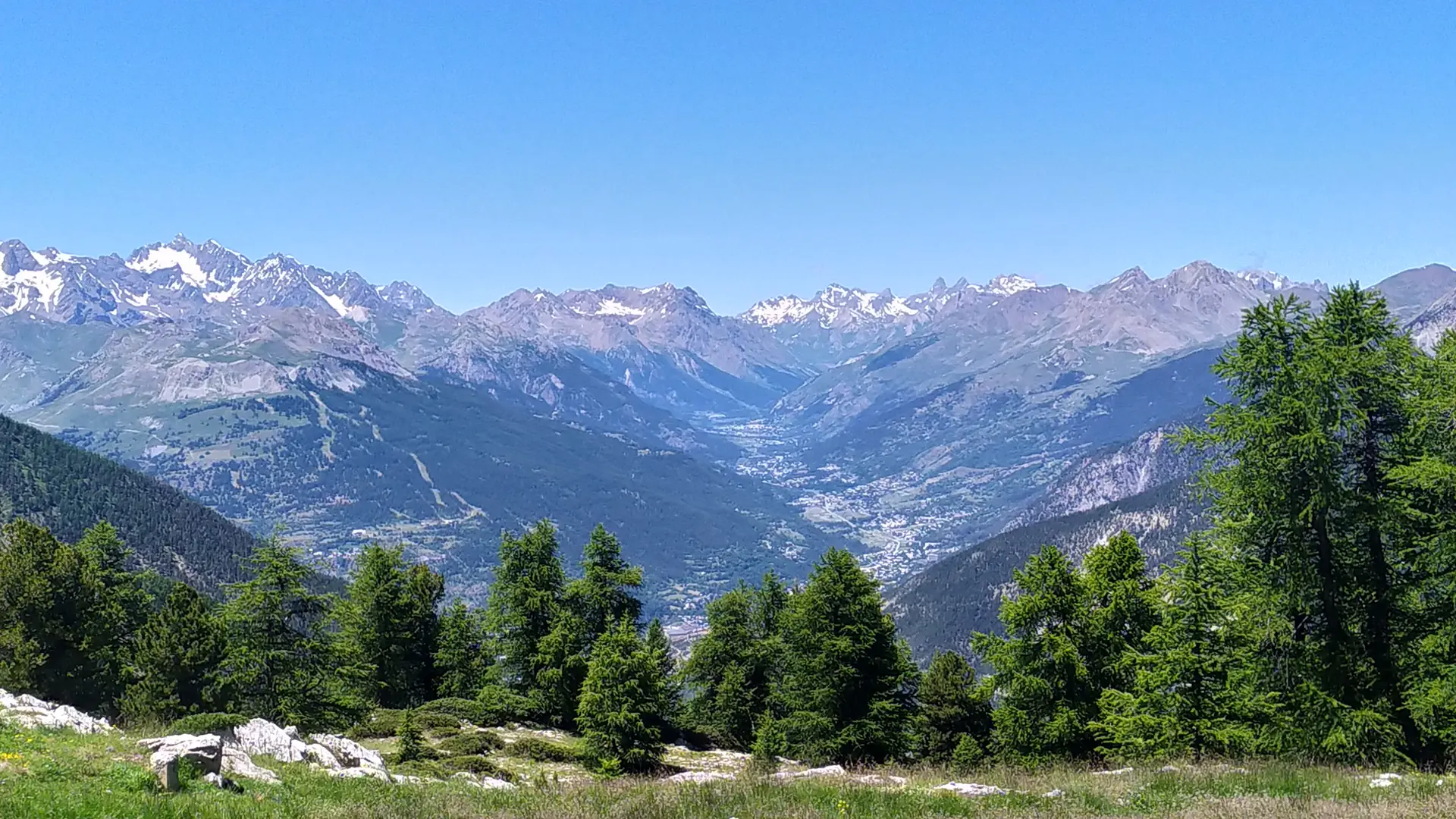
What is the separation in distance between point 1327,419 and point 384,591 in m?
53.9

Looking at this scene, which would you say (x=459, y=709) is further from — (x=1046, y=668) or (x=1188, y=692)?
(x=1188, y=692)

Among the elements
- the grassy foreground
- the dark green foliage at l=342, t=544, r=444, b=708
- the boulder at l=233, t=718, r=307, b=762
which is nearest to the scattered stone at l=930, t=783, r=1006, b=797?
the grassy foreground

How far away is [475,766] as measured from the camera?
3444cm

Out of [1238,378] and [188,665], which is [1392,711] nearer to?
[1238,378]

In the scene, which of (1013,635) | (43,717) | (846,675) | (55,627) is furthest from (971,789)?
(55,627)

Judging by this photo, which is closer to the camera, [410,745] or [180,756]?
[180,756]

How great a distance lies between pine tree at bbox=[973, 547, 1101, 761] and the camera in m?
36.7

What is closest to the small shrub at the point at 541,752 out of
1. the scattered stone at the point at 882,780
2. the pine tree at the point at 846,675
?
the pine tree at the point at 846,675

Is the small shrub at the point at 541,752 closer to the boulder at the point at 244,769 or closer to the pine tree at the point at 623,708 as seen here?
the pine tree at the point at 623,708

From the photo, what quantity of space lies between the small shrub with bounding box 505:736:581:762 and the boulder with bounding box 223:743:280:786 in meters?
18.6

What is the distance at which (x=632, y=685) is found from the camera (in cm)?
4050

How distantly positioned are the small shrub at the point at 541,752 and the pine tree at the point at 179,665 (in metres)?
13.7

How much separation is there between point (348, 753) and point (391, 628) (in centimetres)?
2983

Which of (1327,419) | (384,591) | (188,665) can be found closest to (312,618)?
(384,591)
